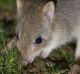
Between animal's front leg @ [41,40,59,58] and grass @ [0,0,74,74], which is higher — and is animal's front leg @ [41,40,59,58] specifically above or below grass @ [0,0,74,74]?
above

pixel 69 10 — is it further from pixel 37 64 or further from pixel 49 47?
pixel 37 64

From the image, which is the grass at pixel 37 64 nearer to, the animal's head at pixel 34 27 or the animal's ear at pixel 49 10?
the animal's head at pixel 34 27

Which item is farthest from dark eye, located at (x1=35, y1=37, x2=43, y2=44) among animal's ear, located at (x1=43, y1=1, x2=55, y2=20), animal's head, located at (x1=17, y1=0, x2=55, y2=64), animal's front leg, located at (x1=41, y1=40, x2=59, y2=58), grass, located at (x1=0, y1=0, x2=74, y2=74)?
grass, located at (x1=0, y1=0, x2=74, y2=74)

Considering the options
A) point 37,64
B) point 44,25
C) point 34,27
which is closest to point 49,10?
point 44,25

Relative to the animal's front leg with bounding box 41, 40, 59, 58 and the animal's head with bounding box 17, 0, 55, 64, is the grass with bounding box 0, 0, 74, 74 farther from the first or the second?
the animal's head with bounding box 17, 0, 55, 64

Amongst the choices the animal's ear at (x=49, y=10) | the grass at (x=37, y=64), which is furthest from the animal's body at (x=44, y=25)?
the grass at (x=37, y=64)

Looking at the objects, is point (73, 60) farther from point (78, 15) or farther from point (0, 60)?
point (0, 60)

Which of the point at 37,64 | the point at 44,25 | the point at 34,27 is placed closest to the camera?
the point at 34,27
